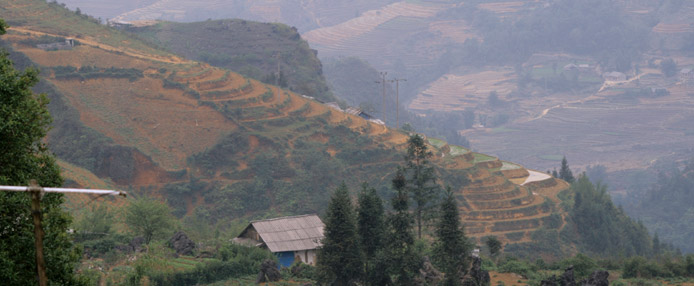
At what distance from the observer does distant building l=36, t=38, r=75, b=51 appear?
243 ft

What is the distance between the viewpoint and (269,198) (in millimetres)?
67188

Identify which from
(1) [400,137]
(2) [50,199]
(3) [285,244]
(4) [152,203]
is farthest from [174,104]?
(2) [50,199]

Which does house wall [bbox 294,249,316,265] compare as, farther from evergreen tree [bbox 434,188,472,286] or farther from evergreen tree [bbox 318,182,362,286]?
evergreen tree [bbox 434,188,472,286]

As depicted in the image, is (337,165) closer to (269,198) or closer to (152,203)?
(269,198)

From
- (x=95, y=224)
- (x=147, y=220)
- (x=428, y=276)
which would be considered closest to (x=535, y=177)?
(x=147, y=220)

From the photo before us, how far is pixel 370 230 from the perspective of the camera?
34.0m

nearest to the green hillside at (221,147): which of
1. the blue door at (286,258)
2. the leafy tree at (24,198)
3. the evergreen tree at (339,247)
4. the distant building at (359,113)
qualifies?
the distant building at (359,113)

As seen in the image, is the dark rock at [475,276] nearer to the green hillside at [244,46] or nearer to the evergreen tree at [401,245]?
the evergreen tree at [401,245]

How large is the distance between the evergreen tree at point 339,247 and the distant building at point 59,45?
50.8 m

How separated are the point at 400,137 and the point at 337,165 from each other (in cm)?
1056

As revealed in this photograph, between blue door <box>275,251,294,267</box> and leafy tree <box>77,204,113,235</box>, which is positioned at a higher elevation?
leafy tree <box>77,204,113,235</box>

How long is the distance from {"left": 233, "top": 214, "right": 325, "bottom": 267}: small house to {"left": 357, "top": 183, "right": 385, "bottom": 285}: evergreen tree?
7433mm

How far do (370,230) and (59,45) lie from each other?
51.7 metres

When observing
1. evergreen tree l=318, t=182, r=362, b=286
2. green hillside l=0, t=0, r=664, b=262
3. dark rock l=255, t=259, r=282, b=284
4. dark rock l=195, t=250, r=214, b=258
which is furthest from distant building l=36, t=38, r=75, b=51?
evergreen tree l=318, t=182, r=362, b=286
